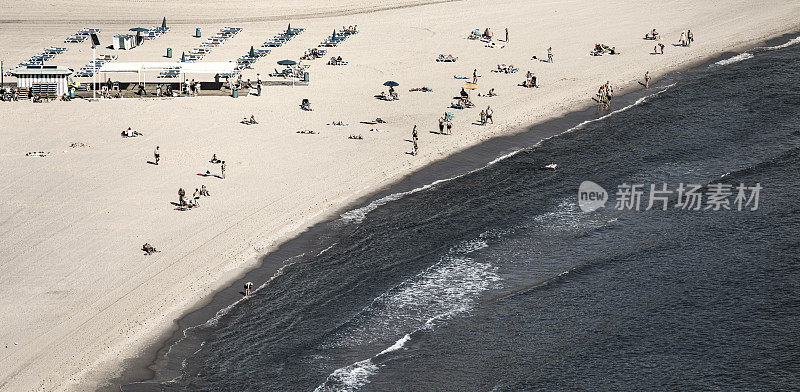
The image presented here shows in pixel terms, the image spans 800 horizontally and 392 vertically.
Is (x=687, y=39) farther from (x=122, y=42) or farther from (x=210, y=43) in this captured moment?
(x=122, y=42)

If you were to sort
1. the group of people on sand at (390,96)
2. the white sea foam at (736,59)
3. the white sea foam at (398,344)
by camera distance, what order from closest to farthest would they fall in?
the white sea foam at (398,344) → the group of people on sand at (390,96) → the white sea foam at (736,59)

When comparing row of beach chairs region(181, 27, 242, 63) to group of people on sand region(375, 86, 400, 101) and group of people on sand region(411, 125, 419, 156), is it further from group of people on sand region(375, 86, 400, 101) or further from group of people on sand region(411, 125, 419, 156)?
group of people on sand region(411, 125, 419, 156)

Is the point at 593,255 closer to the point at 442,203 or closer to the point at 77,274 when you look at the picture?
the point at 442,203

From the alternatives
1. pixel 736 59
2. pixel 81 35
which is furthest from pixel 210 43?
pixel 736 59

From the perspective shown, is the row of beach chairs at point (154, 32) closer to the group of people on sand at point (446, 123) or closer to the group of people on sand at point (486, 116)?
the group of people on sand at point (446, 123)

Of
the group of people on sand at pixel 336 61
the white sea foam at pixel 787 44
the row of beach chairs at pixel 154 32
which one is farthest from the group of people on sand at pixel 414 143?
the white sea foam at pixel 787 44

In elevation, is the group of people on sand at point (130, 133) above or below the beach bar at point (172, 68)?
below

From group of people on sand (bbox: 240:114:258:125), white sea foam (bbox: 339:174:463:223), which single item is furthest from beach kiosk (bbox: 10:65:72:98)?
white sea foam (bbox: 339:174:463:223)
